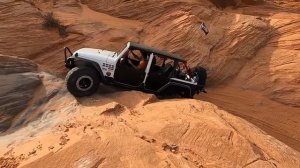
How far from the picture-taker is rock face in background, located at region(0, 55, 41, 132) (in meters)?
10.2

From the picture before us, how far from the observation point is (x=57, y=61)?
46.6 ft

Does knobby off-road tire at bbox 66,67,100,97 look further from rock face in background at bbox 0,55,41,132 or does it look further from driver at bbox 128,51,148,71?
driver at bbox 128,51,148,71

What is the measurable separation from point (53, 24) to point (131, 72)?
4567 mm

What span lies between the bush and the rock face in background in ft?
10.7

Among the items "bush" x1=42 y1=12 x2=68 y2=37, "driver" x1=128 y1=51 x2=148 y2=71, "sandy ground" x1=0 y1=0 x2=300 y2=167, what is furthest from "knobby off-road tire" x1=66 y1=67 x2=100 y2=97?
"bush" x1=42 y1=12 x2=68 y2=37

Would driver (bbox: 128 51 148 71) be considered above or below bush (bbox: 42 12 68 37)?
above

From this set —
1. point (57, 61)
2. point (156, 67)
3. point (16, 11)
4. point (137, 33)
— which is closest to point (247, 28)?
point (137, 33)

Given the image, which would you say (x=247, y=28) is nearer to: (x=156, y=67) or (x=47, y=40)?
(x=156, y=67)

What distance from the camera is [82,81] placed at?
443 inches

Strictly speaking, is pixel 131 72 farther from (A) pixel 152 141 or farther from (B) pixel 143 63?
(A) pixel 152 141

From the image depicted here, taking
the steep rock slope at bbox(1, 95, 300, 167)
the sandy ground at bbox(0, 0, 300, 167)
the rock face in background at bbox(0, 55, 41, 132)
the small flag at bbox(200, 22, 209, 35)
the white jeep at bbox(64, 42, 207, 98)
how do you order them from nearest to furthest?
the steep rock slope at bbox(1, 95, 300, 167)
the sandy ground at bbox(0, 0, 300, 167)
the rock face in background at bbox(0, 55, 41, 132)
the white jeep at bbox(64, 42, 207, 98)
the small flag at bbox(200, 22, 209, 35)

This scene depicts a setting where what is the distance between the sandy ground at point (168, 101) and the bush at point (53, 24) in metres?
0.19

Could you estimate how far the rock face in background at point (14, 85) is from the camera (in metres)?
10.2

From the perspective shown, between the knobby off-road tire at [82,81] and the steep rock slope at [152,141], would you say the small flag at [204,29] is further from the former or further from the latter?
the steep rock slope at [152,141]
